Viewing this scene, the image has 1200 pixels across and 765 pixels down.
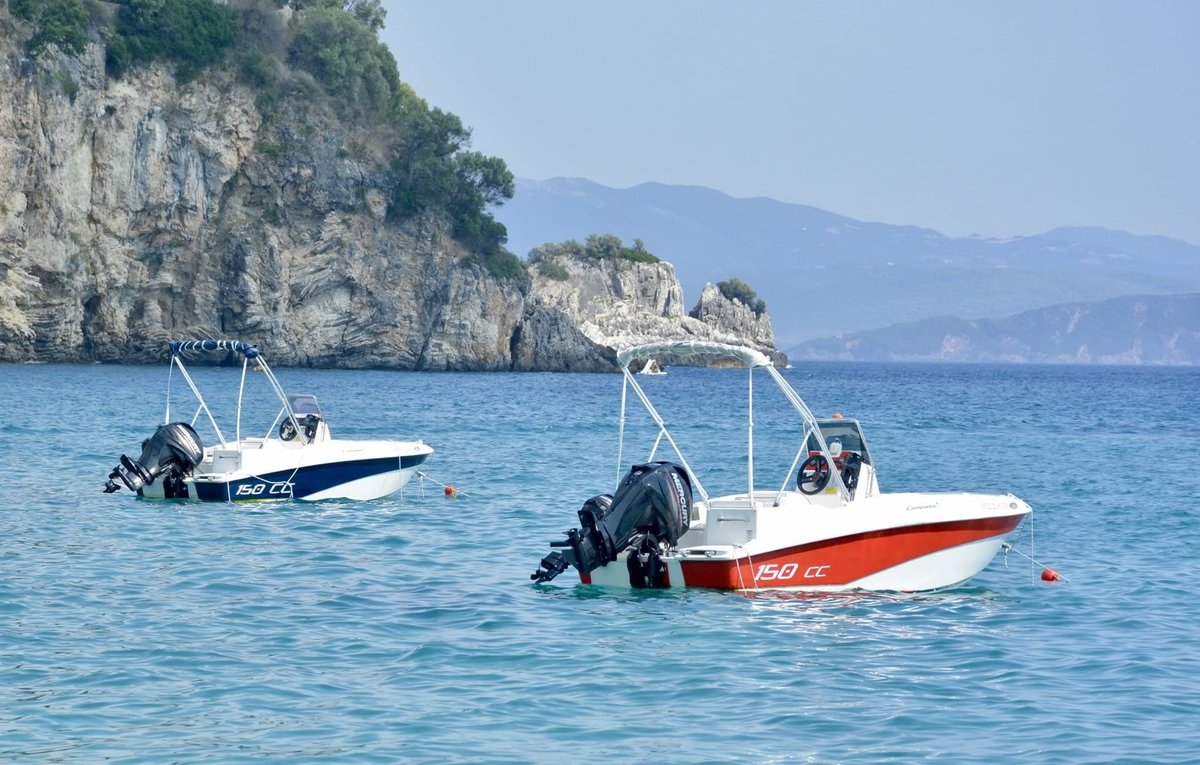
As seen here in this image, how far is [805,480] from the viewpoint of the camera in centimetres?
1739

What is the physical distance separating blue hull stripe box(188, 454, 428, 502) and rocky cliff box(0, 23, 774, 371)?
201 ft

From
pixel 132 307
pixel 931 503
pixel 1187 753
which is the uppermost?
pixel 132 307

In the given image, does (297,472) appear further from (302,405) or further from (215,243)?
(215,243)

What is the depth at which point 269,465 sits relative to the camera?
79.3 ft

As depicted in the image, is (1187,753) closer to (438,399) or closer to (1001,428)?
(1001,428)

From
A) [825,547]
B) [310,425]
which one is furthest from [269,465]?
[825,547]

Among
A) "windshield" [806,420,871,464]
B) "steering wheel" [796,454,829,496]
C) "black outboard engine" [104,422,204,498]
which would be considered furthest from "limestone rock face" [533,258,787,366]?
"steering wheel" [796,454,829,496]

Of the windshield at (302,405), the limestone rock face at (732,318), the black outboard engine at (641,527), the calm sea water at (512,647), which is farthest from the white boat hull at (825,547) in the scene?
the limestone rock face at (732,318)

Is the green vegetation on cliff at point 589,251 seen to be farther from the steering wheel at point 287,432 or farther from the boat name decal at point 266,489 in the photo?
the boat name decal at point 266,489

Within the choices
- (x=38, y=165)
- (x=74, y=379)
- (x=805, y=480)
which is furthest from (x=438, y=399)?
(x=805, y=480)

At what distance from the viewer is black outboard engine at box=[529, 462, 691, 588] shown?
1599 centimetres

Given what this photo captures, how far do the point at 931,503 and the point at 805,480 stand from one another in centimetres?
152

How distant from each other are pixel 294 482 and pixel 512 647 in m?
11.6

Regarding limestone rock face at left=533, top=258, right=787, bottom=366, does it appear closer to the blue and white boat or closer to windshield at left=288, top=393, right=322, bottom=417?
windshield at left=288, top=393, right=322, bottom=417
